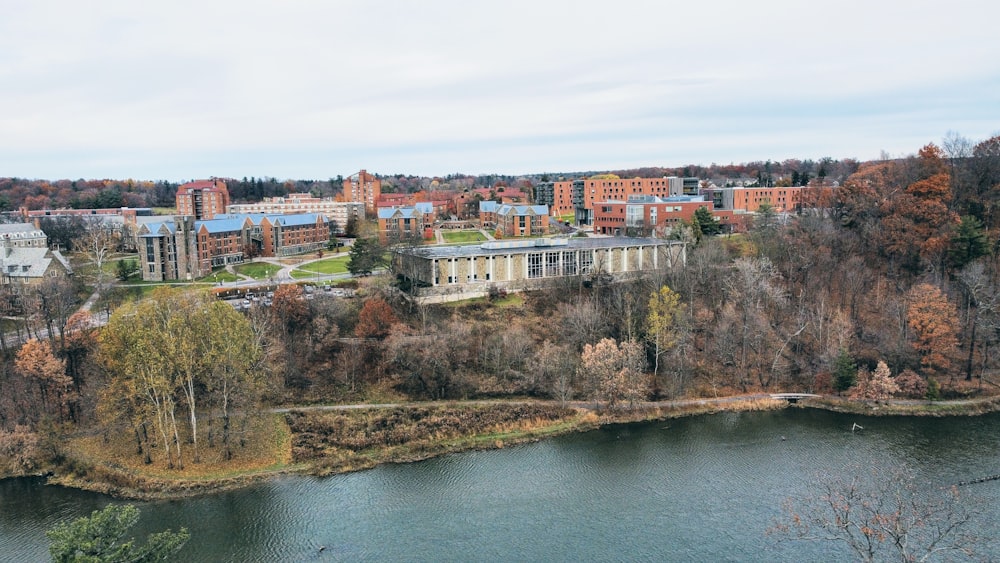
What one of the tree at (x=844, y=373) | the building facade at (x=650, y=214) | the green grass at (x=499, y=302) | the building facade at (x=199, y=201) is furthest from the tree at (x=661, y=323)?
the building facade at (x=199, y=201)

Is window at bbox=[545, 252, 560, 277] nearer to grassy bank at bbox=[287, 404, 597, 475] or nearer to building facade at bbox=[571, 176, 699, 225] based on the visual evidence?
grassy bank at bbox=[287, 404, 597, 475]

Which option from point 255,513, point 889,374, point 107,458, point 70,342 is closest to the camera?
point 255,513

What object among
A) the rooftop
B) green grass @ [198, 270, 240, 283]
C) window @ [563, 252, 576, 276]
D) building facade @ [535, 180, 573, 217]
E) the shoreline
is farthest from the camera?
building facade @ [535, 180, 573, 217]

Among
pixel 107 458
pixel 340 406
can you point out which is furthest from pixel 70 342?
pixel 340 406

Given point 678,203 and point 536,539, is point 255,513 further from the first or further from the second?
point 678,203

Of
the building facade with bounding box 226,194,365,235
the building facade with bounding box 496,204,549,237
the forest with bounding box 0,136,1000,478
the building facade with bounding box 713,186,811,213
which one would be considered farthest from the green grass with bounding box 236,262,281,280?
the building facade with bounding box 713,186,811,213

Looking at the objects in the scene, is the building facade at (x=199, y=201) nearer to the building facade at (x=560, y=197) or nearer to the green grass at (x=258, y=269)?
the green grass at (x=258, y=269)

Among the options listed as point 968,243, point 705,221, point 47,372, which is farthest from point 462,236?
point 968,243
